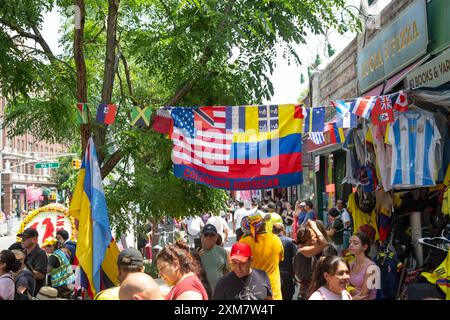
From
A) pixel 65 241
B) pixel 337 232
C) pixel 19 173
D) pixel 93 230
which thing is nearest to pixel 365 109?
pixel 93 230

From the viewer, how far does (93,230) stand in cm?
679

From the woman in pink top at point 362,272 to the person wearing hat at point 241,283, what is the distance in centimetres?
148

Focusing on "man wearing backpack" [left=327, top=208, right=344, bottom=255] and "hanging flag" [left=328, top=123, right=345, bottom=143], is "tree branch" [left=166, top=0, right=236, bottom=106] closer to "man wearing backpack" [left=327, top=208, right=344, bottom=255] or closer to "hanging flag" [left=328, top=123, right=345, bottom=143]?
"hanging flag" [left=328, top=123, right=345, bottom=143]

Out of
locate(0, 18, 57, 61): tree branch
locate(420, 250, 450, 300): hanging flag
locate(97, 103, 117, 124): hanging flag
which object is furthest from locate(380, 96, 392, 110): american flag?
locate(0, 18, 57, 61): tree branch

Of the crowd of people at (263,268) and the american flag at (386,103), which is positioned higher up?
the american flag at (386,103)

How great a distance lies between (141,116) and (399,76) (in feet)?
17.2

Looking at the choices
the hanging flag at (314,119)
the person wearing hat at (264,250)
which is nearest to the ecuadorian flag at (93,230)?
the person wearing hat at (264,250)

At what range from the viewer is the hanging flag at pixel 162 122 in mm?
7652

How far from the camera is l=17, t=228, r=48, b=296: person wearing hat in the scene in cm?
792

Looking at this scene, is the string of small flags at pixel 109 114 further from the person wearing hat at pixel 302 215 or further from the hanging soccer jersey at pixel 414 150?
the person wearing hat at pixel 302 215

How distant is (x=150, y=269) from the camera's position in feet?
49.0

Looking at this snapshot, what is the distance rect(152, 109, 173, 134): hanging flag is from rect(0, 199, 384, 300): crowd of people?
1.49 metres

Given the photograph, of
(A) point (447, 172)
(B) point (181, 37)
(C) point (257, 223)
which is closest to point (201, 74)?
(B) point (181, 37)

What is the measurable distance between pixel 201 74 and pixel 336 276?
4.23 metres
